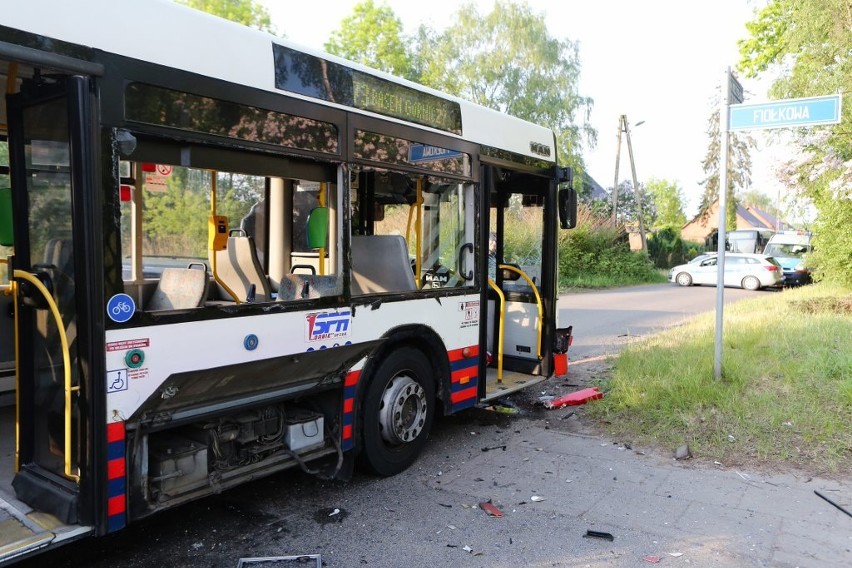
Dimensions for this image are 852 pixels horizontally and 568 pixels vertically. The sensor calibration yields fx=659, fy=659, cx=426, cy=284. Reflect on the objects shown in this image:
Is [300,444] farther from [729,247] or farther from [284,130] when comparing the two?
[729,247]

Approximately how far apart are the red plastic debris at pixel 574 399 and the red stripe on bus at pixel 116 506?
4.76 meters

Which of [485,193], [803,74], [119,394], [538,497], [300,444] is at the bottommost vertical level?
[538,497]

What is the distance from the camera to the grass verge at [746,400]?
5480 millimetres

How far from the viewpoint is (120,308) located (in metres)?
3.12

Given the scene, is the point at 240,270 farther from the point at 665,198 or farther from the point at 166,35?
the point at 665,198

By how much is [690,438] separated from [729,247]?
37.0 metres

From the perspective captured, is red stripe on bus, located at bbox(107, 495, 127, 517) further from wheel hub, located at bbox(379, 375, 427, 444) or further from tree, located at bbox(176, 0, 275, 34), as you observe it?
tree, located at bbox(176, 0, 275, 34)

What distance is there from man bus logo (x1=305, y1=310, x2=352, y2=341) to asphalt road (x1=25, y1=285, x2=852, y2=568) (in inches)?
46.7

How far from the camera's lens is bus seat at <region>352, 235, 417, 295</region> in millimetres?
5113

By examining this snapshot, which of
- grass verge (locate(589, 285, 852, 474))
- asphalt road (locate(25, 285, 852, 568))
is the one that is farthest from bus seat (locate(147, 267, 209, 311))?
grass verge (locate(589, 285, 852, 474))

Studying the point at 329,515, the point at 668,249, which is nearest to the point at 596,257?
the point at 668,249

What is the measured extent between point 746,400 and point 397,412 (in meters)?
3.52

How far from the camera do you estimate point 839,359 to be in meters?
7.09

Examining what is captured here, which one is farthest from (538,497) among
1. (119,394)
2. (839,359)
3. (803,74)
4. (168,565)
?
(803,74)
